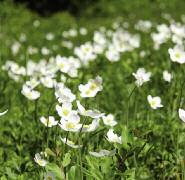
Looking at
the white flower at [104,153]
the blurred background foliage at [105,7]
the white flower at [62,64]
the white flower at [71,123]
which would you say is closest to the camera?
the white flower at [104,153]

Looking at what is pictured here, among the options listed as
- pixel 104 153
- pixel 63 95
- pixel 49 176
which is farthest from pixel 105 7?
pixel 49 176

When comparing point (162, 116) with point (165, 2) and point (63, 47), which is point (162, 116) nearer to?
point (63, 47)

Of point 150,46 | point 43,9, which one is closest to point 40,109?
point 150,46

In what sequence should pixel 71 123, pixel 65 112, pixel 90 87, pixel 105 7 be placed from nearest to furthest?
1. pixel 71 123
2. pixel 65 112
3. pixel 90 87
4. pixel 105 7

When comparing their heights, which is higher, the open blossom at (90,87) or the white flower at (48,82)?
the open blossom at (90,87)

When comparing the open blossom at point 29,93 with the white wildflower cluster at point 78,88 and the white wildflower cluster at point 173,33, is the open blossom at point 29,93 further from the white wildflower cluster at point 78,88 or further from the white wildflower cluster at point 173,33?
the white wildflower cluster at point 173,33

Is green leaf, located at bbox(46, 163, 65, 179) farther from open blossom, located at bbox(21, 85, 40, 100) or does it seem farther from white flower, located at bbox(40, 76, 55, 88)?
white flower, located at bbox(40, 76, 55, 88)

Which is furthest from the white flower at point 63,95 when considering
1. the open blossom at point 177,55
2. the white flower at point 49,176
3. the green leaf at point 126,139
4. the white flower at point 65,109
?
the open blossom at point 177,55

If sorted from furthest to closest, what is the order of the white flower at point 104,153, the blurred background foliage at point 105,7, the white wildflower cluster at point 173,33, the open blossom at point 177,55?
the blurred background foliage at point 105,7, the white wildflower cluster at point 173,33, the open blossom at point 177,55, the white flower at point 104,153

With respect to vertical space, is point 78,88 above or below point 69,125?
below

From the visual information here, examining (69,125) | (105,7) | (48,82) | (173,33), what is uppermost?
(173,33)

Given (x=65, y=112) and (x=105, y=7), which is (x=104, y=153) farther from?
(x=105, y=7)
